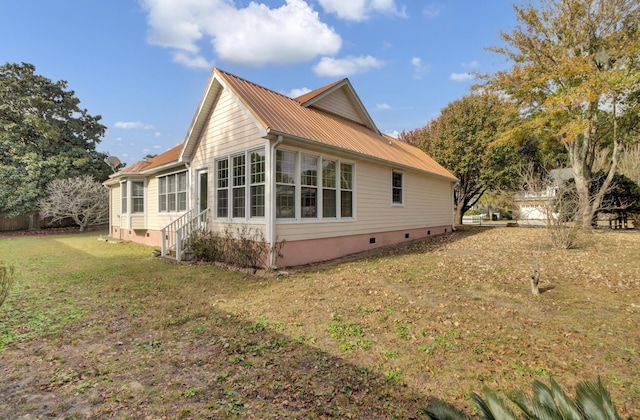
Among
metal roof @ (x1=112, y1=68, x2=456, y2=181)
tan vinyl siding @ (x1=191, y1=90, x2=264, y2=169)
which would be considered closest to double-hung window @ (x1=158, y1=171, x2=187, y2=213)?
metal roof @ (x1=112, y1=68, x2=456, y2=181)

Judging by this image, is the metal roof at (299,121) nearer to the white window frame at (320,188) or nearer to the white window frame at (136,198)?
the white window frame at (320,188)

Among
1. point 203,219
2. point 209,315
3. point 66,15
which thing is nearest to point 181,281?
point 209,315

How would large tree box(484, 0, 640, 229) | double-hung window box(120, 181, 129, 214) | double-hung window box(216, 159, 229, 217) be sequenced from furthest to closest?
double-hung window box(120, 181, 129, 214)
large tree box(484, 0, 640, 229)
double-hung window box(216, 159, 229, 217)

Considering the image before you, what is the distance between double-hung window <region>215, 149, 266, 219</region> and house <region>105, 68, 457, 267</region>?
0.10 feet

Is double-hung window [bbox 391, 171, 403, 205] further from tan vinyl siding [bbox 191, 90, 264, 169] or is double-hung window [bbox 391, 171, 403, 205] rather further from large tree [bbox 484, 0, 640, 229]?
large tree [bbox 484, 0, 640, 229]

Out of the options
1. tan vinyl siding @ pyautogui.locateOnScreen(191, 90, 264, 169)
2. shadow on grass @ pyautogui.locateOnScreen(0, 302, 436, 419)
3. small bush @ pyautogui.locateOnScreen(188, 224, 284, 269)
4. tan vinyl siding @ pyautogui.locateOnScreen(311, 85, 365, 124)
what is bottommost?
shadow on grass @ pyautogui.locateOnScreen(0, 302, 436, 419)

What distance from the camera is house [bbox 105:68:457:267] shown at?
8.38 metres

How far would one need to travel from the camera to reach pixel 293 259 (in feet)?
27.9

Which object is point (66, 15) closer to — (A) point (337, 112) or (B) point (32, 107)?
(A) point (337, 112)

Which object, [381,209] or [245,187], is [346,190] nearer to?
[381,209]

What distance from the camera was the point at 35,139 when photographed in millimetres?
22234

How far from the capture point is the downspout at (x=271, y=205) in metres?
7.93

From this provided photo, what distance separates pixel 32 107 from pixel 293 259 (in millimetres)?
26091

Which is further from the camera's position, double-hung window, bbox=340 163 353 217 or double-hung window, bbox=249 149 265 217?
double-hung window, bbox=340 163 353 217
